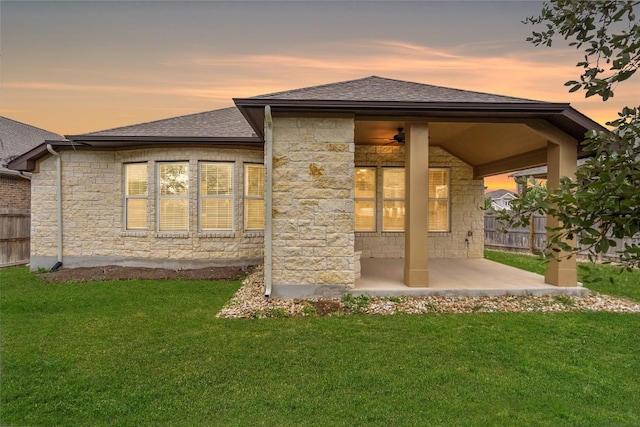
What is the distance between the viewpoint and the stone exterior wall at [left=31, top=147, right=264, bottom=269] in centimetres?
859

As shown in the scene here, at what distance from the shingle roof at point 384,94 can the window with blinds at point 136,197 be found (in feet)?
16.8

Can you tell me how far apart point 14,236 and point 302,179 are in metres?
10.0

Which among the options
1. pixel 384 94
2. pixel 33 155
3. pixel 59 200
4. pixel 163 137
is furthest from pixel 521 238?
Result: pixel 33 155

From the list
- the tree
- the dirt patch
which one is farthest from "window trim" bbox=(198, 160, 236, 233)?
the tree

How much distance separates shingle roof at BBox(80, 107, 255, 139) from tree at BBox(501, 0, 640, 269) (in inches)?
299

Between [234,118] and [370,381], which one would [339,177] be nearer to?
[370,381]

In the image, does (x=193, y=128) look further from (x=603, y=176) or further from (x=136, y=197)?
(x=603, y=176)

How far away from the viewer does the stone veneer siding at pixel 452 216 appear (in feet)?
32.0

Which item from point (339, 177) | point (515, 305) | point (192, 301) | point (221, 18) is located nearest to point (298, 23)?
point (221, 18)

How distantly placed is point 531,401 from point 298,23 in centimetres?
884

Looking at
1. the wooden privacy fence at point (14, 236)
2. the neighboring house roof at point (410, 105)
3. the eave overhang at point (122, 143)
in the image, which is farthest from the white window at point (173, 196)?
the wooden privacy fence at point (14, 236)

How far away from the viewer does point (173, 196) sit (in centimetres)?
861

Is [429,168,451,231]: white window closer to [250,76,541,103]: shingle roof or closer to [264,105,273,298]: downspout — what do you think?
[250,76,541,103]: shingle roof

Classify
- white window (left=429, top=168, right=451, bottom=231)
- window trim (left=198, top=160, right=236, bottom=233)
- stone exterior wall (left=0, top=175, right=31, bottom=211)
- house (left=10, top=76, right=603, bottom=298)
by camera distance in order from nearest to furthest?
house (left=10, top=76, right=603, bottom=298)
window trim (left=198, top=160, right=236, bottom=233)
white window (left=429, top=168, right=451, bottom=231)
stone exterior wall (left=0, top=175, right=31, bottom=211)
